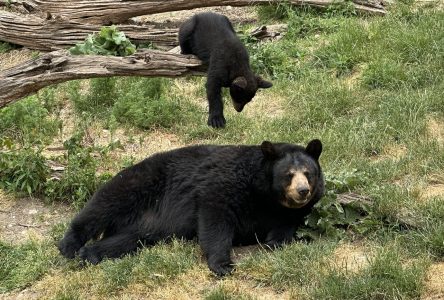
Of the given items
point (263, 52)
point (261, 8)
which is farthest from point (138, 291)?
point (261, 8)

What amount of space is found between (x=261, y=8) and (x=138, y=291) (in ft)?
25.3

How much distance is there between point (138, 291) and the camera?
20.2ft

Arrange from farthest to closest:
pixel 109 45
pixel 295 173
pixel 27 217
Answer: pixel 109 45, pixel 27 217, pixel 295 173

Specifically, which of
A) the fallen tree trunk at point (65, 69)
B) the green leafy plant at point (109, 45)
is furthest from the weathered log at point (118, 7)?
the fallen tree trunk at point (65, 69)

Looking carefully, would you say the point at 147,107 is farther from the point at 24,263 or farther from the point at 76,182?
the point at 24,263

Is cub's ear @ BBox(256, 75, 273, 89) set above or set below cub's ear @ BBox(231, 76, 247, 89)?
below

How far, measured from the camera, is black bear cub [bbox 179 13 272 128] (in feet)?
32.2

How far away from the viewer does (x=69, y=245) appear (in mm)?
6879

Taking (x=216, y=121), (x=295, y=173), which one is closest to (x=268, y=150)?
(x=295, y=173)

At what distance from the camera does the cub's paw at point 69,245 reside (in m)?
6.84

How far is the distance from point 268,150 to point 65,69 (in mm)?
2309

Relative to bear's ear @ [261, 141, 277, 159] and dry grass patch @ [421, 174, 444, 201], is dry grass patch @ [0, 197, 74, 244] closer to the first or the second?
bear's ear @ [261, 141, 277, 159]

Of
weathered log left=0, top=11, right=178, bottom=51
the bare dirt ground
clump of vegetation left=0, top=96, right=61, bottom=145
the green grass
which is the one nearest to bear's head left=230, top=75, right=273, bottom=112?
the green grass

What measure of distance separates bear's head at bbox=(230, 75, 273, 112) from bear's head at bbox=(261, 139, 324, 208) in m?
3.02
